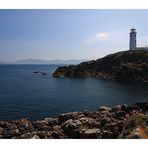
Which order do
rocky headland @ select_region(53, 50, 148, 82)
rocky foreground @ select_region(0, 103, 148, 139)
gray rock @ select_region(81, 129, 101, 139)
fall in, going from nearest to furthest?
rocky foreground @ select_region(0, 103, 148, 139)
gray rock @ select_region(81, 129, 101, 139)
rocky headland @ select_region(53, 50, 148, 82)

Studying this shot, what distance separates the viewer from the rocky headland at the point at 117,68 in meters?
95.1

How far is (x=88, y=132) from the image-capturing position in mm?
23094

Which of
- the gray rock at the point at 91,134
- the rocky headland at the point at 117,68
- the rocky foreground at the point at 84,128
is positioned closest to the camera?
the rocky foreground at the point at 84,128

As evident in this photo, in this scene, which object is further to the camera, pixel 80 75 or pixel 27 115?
pixel 80 75

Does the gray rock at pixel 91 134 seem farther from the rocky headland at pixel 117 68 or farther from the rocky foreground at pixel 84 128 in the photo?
the rocky headland at pixel 117 68

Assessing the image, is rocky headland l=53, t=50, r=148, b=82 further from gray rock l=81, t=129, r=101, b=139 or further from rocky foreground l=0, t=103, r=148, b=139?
gray rock l=81, t=129, r=101, b=139

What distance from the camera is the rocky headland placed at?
312 feet

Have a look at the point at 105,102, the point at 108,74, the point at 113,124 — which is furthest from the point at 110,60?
the point at 113,124

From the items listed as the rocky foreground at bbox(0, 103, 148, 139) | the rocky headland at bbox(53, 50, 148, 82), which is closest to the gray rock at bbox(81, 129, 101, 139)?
the rocky foreground at bbox(0, 103, 148, 139)

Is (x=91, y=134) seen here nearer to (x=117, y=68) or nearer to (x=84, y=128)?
(x=84, y=128)

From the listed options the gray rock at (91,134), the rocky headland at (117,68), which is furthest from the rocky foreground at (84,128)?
the rocky headland at (117,68)

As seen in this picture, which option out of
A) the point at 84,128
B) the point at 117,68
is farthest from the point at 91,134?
the point at 117,68
